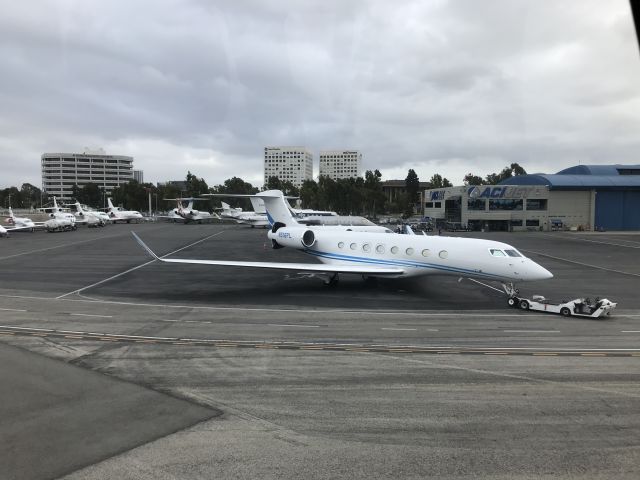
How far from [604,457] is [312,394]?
5311 mm

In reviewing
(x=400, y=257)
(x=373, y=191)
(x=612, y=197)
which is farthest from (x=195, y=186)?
(x=400, y=257)

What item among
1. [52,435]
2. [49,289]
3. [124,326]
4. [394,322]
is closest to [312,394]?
[52,435]

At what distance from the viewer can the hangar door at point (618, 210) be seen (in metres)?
90.6

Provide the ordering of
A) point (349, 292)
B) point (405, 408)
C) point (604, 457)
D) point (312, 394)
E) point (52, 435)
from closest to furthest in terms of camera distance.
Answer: point (604, 457)
point (52, 435)
point (405, 408)
point (312, 394)
point (349, 292)

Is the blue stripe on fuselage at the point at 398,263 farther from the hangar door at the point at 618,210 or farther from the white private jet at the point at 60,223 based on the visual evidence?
the hangar door at the point at 618,210

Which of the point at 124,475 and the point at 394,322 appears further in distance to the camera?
the point at 394,322

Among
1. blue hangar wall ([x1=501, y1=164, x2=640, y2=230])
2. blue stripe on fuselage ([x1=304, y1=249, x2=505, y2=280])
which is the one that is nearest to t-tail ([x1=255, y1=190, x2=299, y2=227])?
blue stripe on fuselage ([x1=304, y1=249, x2=505, y2=280])

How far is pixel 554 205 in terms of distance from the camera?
88.7m

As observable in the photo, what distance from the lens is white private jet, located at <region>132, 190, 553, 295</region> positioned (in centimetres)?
2009

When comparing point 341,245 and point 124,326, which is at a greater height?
point 341,245

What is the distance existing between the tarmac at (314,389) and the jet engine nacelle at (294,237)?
19.7 feet

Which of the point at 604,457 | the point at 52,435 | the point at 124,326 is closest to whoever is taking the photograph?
the point at 604,457

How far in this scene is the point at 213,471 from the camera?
269 inches

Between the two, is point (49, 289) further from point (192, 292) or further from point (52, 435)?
point (52, 435)
